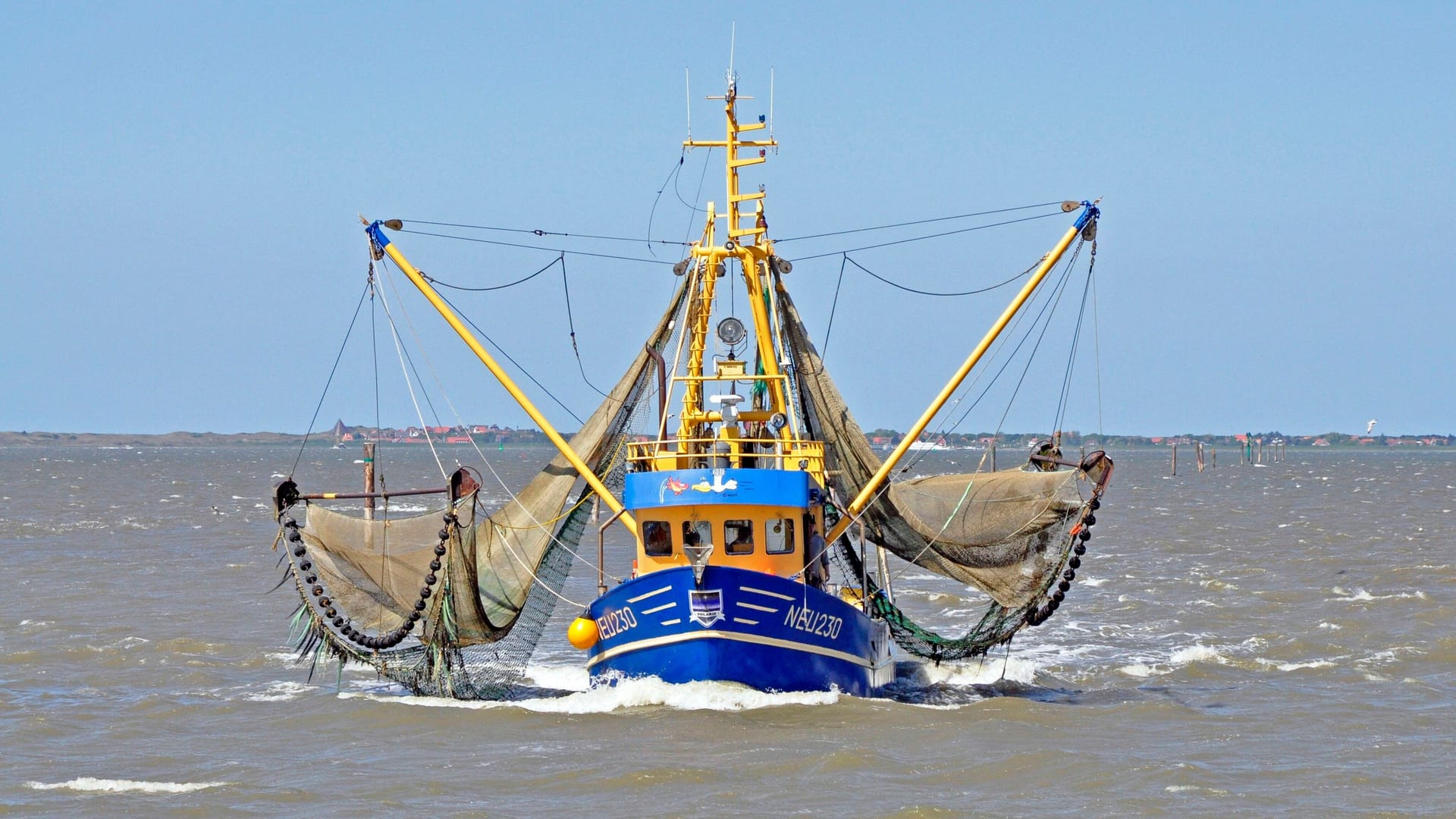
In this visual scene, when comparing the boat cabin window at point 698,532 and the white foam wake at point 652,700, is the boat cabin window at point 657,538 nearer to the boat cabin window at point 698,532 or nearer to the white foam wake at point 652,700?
the boat cabin window at point 698,532

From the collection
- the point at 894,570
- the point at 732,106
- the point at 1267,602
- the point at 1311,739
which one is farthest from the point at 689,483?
the point at 894,570

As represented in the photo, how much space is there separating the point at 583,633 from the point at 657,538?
66.4 inches

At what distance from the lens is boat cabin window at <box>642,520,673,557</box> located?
22031 millimetres

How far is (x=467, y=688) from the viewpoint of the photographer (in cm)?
2292

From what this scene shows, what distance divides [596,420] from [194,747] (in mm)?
6984

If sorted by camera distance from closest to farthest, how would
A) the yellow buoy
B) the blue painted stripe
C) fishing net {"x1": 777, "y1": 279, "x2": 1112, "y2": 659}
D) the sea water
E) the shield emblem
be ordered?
the sea water, the shield emblem, the yellow buoy, the blue painted stripe, fishing net {"x1": 777, "y1": 279, "x2": 1112, "y2": 659}

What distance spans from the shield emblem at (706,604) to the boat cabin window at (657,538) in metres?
2.20

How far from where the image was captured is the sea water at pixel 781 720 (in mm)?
17234

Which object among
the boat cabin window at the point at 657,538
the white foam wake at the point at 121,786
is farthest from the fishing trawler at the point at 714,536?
the white foam wake at the point at 121,786

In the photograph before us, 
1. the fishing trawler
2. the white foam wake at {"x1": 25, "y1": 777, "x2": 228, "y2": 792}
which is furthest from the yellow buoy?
the white foam wake at {"x1": 25, "y1": 777, "x2": 228, "y2": 792}

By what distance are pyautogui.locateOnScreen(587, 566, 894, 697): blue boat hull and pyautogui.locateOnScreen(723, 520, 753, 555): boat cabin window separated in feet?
5.07

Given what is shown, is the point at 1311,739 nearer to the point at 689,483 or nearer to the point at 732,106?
the point at 689,483

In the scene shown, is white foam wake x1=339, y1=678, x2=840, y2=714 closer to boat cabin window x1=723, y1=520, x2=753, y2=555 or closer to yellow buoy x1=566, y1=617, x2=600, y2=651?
yellow buoy x1=566, y1=617, x2=600, y2=651

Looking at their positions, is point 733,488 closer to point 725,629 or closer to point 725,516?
point 725,516
